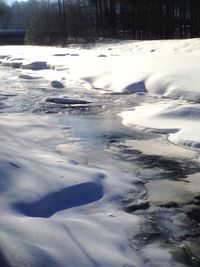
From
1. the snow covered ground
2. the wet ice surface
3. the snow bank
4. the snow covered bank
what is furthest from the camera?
the snow covered bank

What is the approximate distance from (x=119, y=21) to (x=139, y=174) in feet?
149

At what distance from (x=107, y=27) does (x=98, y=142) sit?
4220 cm

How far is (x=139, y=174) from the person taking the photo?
6.48 meters

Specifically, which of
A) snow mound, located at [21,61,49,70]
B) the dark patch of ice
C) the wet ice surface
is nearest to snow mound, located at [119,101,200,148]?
the wet ice surface

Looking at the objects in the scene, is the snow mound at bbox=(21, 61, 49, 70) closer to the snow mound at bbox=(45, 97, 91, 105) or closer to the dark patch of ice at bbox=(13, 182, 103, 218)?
the snow mound at bbox=(45, 97, 91, 105)

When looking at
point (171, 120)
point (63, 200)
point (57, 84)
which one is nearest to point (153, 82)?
point (57, 84)

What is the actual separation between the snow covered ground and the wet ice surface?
0.02 m

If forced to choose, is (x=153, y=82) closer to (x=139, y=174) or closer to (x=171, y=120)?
(x=171, y=120)

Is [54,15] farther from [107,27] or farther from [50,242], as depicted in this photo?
[50,242]

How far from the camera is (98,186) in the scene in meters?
5.63

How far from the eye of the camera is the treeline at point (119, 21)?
41.1 meters

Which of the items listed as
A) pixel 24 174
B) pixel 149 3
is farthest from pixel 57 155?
pixel 149 3

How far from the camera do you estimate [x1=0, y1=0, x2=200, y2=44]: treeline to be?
41094 mm

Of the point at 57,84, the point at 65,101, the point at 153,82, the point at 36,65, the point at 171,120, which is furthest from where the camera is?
the point at 36,65
